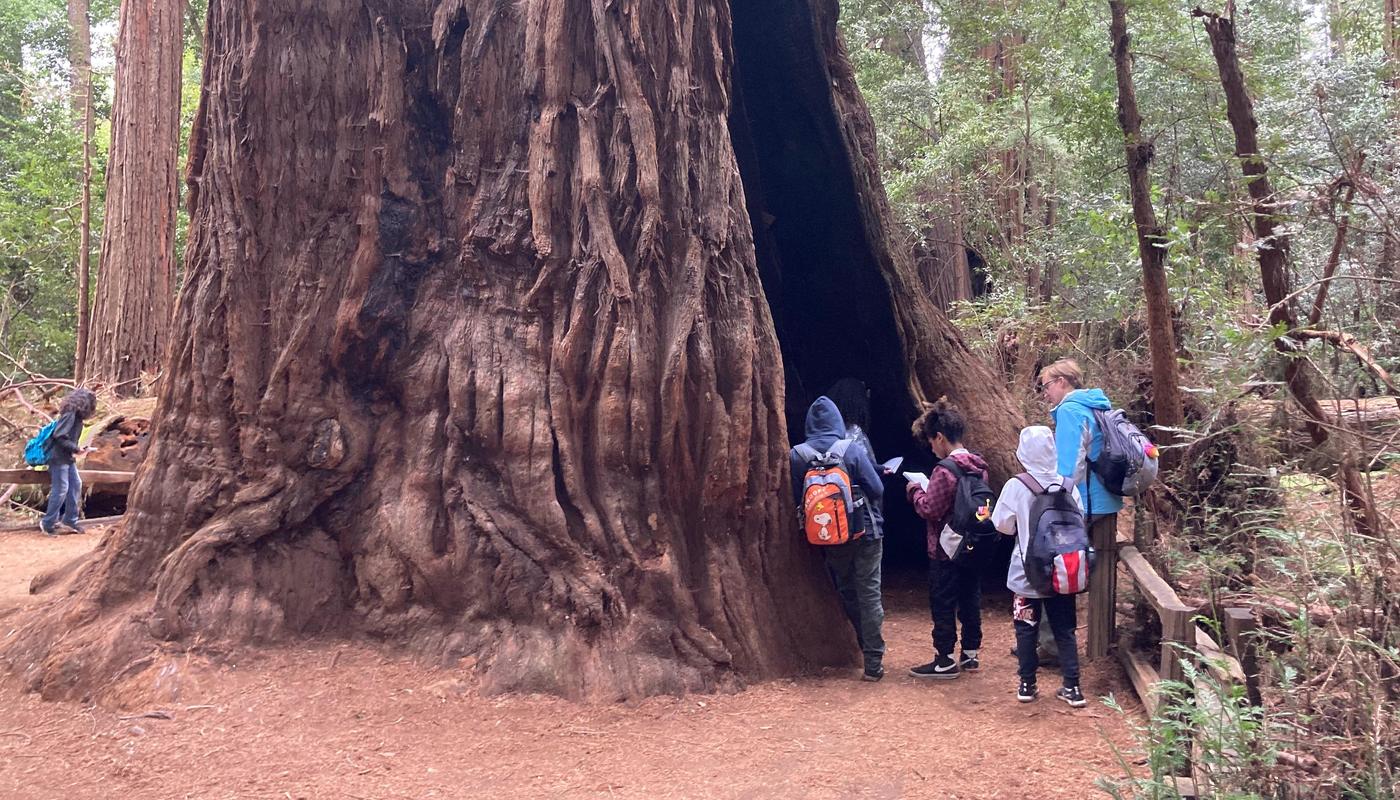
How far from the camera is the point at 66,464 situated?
35.6 ft

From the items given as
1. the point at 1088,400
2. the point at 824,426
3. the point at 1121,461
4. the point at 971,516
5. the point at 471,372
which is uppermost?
the point at 471,372

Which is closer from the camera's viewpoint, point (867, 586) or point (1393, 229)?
point (1393, 229)

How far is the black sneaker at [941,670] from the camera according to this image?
6109 millimetres

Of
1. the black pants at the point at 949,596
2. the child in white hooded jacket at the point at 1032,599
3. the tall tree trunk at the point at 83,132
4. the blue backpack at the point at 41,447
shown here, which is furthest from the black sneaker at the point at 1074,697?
the tall tree trunk at the point at 83,132

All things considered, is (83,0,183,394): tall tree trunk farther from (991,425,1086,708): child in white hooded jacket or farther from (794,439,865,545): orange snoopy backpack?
(991,425,1086,708): child in white hooded jacket

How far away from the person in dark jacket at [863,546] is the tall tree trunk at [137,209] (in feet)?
38.6

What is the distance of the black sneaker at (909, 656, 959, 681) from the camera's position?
6109 mm

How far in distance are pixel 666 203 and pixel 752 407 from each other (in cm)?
140

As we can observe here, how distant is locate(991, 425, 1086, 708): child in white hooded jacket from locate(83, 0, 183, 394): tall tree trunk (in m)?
13.0

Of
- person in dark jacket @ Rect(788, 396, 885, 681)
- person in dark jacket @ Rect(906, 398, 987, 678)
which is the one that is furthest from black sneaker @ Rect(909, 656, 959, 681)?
person in dark jacket @ Rect(788, 396, 885, 681)

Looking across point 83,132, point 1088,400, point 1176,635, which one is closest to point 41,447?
point 1088,400

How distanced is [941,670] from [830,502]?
4.23ft

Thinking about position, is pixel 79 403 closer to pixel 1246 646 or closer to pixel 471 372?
pixel 471 372

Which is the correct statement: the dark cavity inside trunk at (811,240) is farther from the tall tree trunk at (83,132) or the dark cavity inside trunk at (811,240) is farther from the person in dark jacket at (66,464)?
the tall tree trunk at (83,132)
